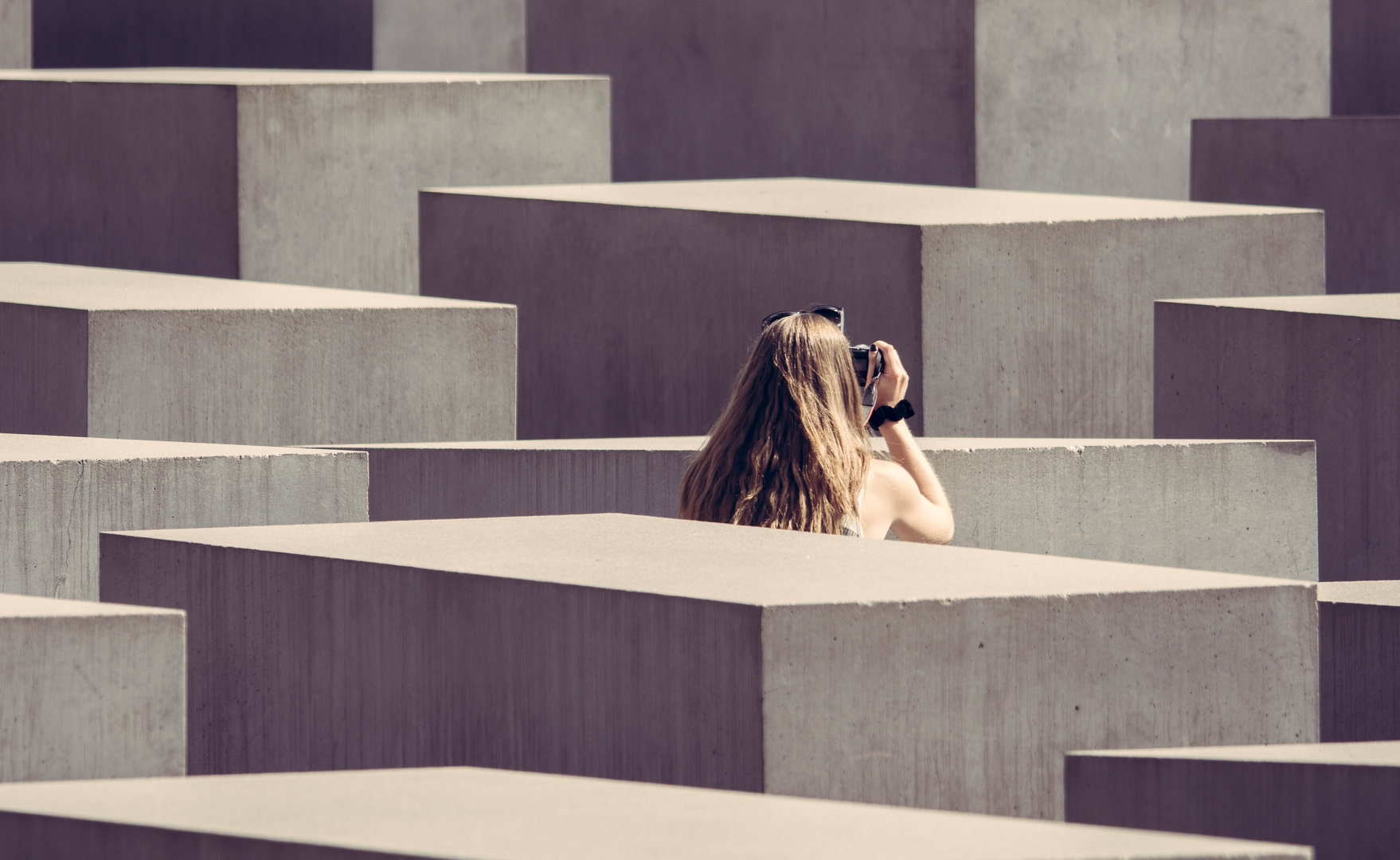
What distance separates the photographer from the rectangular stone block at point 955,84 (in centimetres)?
1165

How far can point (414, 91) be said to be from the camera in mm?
11133

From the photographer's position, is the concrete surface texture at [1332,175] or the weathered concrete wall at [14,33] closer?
the concrete surface texture at [1332,175]

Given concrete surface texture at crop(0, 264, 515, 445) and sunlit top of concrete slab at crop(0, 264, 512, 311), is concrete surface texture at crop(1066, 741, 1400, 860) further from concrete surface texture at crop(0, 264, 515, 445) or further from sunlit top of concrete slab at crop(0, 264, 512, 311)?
sunlit top of concrete slab at crop(0, 264, 512, 311)

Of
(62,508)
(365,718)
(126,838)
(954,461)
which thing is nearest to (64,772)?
(365,718)

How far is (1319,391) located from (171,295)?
13.0ft

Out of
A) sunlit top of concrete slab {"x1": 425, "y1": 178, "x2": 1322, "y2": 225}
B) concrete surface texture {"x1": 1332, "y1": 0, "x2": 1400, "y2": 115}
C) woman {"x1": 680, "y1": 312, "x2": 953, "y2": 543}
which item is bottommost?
woman {"x1": 680, "y1": 312, "x2": 953, "y2": 543}

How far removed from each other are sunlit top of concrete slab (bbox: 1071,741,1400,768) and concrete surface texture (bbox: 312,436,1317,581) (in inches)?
106

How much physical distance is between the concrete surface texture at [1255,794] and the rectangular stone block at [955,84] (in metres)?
7.30

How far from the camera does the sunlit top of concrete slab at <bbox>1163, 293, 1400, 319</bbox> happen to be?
8242 mm

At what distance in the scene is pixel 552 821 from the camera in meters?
3.64

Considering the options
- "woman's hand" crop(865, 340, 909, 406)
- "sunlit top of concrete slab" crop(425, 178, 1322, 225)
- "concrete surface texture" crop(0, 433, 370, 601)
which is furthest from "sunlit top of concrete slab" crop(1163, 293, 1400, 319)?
"concrete surface texture" crop(0, 433, 370, 601)

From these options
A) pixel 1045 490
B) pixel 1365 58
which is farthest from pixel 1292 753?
pixel 1365 58

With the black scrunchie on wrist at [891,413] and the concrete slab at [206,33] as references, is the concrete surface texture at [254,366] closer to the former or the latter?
the black scrunchie on wrist at [891,413]

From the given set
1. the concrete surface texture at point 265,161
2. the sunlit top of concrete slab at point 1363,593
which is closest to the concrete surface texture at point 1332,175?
the concrete surface texture at point 265,161
